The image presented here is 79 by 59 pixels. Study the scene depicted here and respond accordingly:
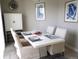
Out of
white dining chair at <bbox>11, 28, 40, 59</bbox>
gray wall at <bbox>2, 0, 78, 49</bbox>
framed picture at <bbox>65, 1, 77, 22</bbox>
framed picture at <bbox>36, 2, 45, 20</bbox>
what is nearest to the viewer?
white dining chair at <bbox>11, 28, 40, 59</bbox>

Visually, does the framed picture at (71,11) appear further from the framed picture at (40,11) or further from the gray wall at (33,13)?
the framed picture at (40,11)

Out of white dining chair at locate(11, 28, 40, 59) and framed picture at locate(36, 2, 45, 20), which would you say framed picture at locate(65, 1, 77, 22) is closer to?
framed picture at locate(36, 2, 45, 20)

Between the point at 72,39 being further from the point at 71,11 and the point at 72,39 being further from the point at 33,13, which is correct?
the point at 33,13

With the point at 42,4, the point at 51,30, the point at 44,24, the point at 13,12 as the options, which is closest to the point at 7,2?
the point at 13,12

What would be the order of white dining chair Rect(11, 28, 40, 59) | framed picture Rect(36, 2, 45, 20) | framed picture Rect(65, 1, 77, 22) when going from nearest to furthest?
white dining chair Rect(11, 28, 40, 59) < framed picture Rect(65, 1, 77, 22) < framed picture Rect(36, 2, 45, 20)

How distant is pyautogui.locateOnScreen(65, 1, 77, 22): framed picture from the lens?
3855mm

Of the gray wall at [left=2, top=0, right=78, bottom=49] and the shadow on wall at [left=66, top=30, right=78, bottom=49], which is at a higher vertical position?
the gray wall at [left=2, top=0, right=78, bottom=49]

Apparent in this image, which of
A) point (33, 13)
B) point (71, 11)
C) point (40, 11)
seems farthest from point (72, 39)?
point (33, 13)

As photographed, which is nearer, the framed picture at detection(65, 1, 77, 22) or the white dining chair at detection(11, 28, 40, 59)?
the white dining chair at detection(11, 28, 40, 59)

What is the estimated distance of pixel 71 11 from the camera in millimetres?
4043

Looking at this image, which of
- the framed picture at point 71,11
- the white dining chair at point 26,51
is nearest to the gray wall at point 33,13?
the framed picture at point 71,11

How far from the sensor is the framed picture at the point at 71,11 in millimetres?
3855

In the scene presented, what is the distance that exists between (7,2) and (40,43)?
11.2ft

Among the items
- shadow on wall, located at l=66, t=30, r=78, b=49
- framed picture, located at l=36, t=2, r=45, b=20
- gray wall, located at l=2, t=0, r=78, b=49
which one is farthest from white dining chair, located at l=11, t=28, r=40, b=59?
framed picture, located at l=36, t=2, r=45, b=20
